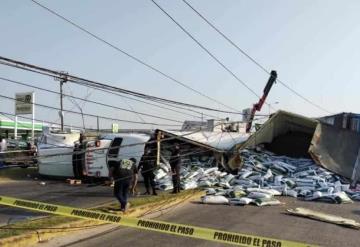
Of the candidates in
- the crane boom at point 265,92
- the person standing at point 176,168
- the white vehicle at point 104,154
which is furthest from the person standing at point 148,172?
the crane boom at point 265,92

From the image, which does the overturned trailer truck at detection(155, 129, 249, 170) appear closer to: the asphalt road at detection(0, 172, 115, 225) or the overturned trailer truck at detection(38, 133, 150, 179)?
the overturned trailer truck at detection(38, 133, 150, 179)

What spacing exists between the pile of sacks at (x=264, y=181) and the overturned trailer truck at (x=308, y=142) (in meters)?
0.54

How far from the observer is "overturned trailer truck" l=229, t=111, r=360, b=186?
22.1m

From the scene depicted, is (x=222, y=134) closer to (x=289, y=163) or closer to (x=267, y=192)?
(x=289, y=163)

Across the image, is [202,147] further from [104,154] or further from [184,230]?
[184,230]

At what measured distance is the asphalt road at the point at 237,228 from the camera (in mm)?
10266

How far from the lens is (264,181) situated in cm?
1988

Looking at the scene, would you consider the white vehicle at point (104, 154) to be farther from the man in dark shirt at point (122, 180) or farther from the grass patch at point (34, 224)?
the grass patch at point (34, 224)

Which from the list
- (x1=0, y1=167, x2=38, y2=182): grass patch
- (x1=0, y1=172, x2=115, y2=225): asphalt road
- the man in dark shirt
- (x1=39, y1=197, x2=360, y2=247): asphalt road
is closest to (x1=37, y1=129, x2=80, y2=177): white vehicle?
(x1=0, y1=172, x2=115, y2=225): asphalt road

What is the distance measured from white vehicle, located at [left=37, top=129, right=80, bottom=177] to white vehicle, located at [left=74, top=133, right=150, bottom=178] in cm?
95

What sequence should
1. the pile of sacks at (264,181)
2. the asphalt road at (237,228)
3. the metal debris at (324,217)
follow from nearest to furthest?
the asphalt road at (237,228) < the metal debris at (324,217) < the pile of sacks at (264,181)

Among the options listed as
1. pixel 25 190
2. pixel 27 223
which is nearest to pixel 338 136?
pixel 25 190

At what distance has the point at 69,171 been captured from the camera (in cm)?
2236

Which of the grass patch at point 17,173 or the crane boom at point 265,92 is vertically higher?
the crane boom at point 265,92
